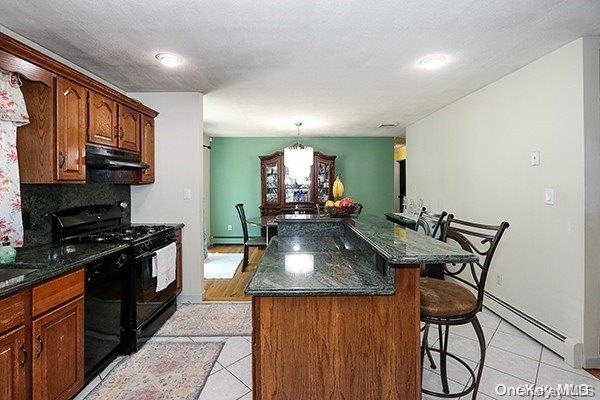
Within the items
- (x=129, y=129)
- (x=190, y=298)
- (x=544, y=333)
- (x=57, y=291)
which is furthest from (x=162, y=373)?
(x=544, y=333)

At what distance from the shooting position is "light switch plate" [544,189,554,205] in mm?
2492

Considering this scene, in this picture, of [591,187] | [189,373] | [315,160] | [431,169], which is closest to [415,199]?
[431,169]

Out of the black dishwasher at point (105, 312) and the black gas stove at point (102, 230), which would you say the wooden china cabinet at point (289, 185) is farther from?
the black dishwasher at point (105, 312)

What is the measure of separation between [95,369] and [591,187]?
3.62 meters

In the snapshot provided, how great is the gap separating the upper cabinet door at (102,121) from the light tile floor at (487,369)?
5.85ft

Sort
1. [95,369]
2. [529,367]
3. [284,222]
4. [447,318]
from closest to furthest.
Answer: [447,318]
[95,369]
[529,367]
[284,222]

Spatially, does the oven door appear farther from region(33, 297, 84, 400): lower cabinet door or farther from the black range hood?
the black range hood

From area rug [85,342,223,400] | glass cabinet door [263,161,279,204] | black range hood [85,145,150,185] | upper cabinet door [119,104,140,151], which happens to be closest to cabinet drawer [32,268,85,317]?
area rug [85,342,223,400]

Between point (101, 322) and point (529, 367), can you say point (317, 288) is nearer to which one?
point (101, 322)

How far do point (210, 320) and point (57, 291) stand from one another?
161 cm

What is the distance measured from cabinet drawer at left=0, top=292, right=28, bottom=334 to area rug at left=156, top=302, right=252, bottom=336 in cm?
148

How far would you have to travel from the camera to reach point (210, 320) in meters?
3.08

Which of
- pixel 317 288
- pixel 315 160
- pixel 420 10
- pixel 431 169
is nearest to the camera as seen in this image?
pixel 317 288

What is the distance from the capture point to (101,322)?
7.04 feet
